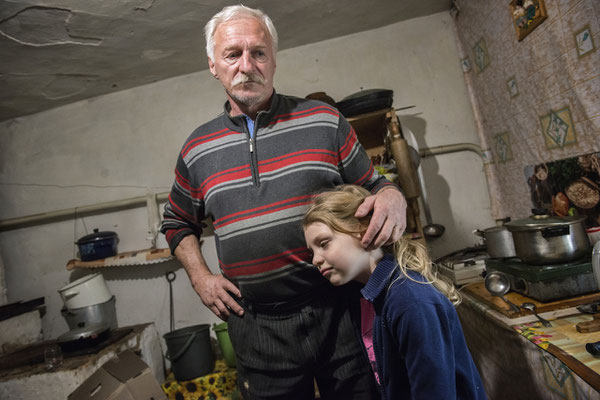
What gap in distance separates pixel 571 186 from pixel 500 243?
0.44 m

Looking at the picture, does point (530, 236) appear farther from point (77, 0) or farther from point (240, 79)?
point (77, 0)

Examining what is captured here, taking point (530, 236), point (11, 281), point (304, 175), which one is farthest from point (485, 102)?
point (11, 281)

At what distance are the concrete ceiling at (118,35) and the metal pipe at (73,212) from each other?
958 mm

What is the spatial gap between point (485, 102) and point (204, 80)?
7.29 ft

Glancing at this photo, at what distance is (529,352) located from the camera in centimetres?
121

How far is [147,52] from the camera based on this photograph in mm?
2455

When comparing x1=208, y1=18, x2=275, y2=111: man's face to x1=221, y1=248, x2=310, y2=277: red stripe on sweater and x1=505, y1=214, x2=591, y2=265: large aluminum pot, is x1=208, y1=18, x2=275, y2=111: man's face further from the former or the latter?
x1=505, y1=214, x2=591, y2=265: large aluminum pot

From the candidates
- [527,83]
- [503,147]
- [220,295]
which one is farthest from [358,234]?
[503,147]

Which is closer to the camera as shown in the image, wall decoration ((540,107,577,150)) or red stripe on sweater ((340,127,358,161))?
red stripe on sweater ((340,127,358,161))

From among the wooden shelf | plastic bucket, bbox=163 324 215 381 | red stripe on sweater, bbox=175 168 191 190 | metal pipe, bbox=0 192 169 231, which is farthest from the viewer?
metal pipe, bbox=0 192 169 231

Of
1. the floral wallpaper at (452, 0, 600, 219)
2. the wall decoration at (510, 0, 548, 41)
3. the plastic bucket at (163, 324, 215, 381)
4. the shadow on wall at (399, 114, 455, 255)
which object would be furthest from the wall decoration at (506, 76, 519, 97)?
the plastic bucket at (163, 324, 215, 381)

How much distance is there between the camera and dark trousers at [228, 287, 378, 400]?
108 centimetres

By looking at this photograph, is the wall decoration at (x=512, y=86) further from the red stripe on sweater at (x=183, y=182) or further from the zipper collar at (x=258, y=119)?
the red stripe on sweater at (x=183, y=182)

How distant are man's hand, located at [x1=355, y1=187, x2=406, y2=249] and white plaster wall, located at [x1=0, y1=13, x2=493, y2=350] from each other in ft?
5.72
